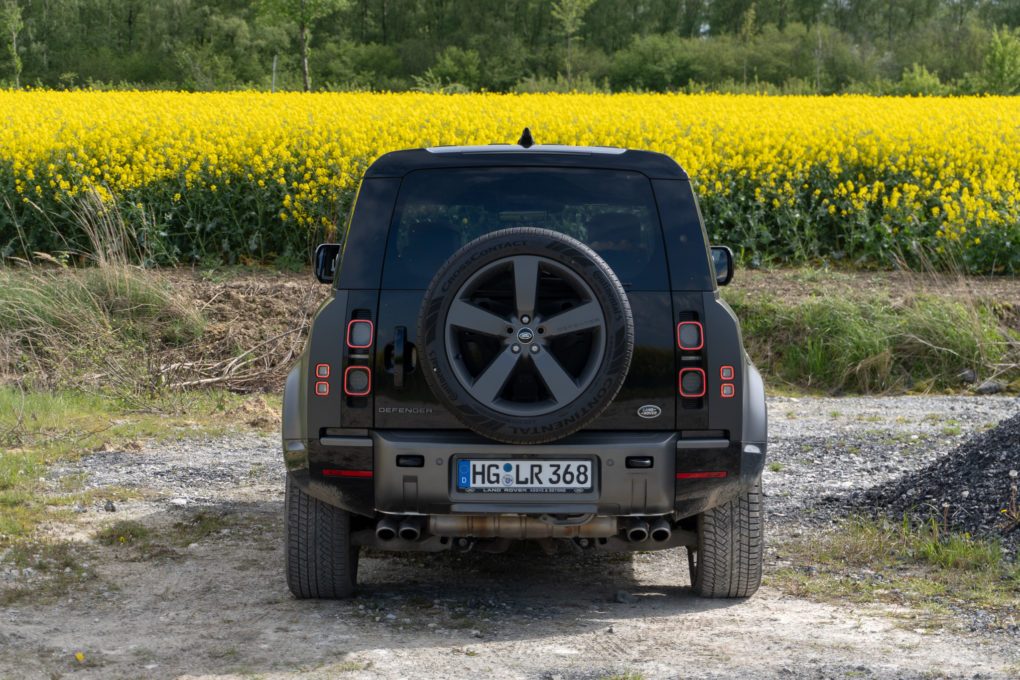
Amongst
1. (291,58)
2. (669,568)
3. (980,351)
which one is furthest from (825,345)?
(291,58)

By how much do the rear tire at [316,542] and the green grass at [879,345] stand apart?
6905 millimetres

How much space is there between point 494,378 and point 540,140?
40.1 ft

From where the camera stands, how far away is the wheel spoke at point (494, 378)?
4.92 m

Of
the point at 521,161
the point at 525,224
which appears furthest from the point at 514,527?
the point at 521,161

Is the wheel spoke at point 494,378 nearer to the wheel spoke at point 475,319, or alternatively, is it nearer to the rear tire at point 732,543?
the wheel spoke at point 475,319

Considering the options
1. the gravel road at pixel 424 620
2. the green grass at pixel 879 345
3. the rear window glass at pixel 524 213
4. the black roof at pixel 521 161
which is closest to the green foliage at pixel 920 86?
the green grass at pixel 879 345

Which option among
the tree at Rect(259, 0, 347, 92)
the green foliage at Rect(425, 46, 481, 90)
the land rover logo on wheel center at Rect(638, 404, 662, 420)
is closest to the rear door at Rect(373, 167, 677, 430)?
the land rover logo on wheel center at Rect(638, 404, 662, 420)

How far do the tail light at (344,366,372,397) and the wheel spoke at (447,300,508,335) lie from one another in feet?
1.47

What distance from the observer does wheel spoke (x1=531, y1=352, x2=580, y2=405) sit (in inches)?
193

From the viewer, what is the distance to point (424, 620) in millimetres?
5457

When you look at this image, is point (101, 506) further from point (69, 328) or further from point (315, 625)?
point (69, 328)

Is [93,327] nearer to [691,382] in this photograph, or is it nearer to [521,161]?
[521,161]

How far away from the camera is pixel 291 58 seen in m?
64.8

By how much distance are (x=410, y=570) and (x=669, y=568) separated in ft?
3.94
